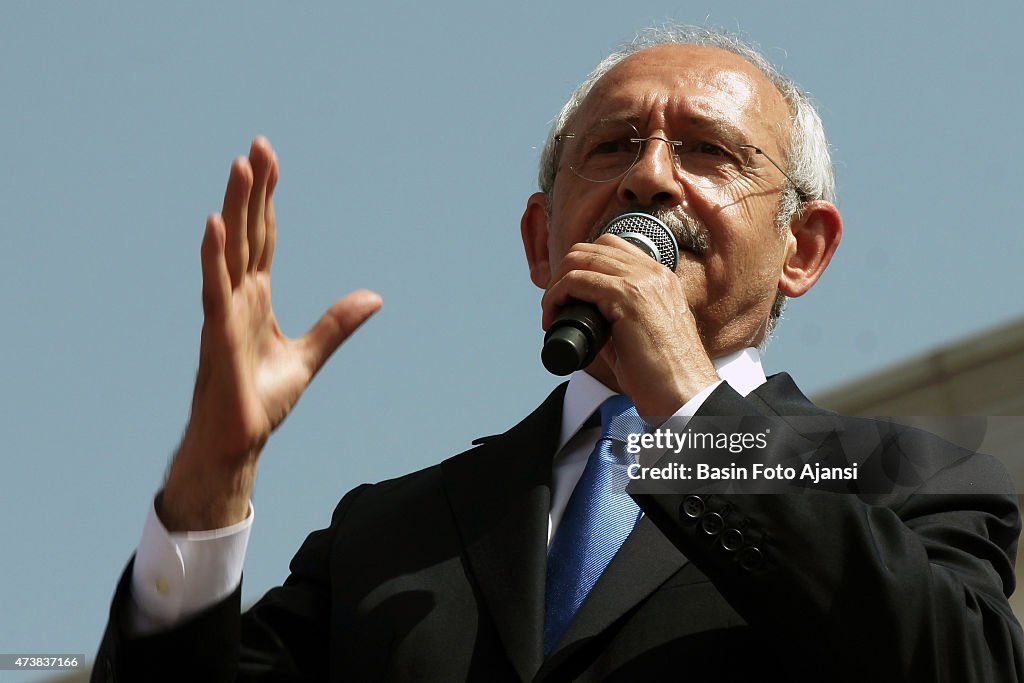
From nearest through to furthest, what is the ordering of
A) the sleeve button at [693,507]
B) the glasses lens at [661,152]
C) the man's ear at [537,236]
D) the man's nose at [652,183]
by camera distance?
1. the sleeve button at [693,507]
2. the man's nose at [652,183]
3. the glasses lens at [661,152]
4. the man's ear at [537,236]

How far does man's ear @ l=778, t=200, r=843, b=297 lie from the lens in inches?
177

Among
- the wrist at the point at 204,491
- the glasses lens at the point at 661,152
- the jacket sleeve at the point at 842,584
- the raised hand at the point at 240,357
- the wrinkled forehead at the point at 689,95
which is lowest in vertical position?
the jacket sleeve at the point at 842,584

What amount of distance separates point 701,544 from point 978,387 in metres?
7.30

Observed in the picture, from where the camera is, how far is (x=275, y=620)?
365 cm

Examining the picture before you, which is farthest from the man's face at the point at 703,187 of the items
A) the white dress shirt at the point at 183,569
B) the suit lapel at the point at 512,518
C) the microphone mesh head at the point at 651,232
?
the white dress shirt at the point at 183,569

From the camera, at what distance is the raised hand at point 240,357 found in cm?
306

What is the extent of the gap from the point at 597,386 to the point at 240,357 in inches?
45.9

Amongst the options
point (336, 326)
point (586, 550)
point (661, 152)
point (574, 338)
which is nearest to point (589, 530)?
point (586, 550)

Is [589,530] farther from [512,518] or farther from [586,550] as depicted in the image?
[512,518]

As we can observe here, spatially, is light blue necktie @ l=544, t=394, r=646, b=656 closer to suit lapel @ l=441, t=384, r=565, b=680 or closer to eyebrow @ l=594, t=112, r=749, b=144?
suit lapel @ l=441, t=384, r=565, b=680

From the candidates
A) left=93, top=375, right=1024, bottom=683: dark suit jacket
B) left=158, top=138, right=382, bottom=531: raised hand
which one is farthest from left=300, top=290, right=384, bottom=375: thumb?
left=93, top=375, right=1024, bottom=683: dark suit jacket

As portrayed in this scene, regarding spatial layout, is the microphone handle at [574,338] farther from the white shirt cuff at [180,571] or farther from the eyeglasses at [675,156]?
the eyeglasses at [675,156]

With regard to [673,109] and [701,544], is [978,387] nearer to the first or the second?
[673,109]

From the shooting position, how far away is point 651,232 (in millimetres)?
3762
